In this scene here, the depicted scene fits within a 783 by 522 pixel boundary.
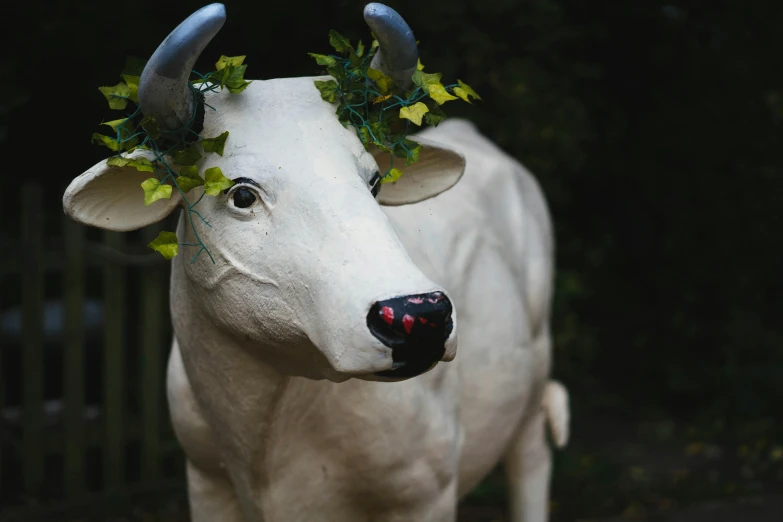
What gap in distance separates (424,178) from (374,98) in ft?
1.08

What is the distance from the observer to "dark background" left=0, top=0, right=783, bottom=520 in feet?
15.5

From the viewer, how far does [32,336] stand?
15.7 ft

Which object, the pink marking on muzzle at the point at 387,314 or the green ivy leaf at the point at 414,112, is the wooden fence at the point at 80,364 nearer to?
the green ivy leaf at the point at 414,112

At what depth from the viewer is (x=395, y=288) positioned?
1774 millimetres

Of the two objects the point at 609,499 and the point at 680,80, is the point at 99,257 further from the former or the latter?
the point at 680,80

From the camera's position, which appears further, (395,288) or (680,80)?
(680,80)

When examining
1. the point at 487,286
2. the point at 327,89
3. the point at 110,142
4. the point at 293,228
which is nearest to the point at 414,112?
the point at 327,89

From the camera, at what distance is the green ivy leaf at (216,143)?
206cm

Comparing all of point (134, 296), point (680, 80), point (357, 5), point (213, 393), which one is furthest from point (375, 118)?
point (680, 80)

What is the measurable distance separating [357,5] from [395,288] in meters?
3.01

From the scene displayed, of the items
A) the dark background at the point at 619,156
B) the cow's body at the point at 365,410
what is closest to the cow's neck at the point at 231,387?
the cow's body at the point at 365,410

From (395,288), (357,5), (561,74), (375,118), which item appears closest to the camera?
(395,288)

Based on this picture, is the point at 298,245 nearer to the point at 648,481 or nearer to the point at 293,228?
the point at 293,228

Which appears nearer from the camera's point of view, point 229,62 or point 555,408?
point 229,62
